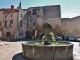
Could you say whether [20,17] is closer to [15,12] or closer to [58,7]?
[15,12]

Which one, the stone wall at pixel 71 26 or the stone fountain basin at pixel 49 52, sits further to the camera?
the stone wall at pixel 71 26

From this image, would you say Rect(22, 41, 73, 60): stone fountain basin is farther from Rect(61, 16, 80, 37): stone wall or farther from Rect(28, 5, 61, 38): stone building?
Rect(28, 5, 61, 38): stone building

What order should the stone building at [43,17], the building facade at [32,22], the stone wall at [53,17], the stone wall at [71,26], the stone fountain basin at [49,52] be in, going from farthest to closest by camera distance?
the stone building at [43,17]
the stone wall at [53,17]
the stone wall at [71,26]
the building facade at [32,22]
the stone fountain basin at [49,52]

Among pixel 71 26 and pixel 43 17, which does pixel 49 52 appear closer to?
pixel 71 26

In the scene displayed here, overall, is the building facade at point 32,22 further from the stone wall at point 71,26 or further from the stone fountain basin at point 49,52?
the stone fountain basin at point 49,52

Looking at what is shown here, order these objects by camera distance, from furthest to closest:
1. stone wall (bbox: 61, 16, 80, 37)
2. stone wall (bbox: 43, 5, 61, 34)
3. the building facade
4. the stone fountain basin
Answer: stone wall (bbox: 43, 5, 61, 34) < stone wall (bbox: 61, 16, 80, 37) < the building facade < the stone fountain basin

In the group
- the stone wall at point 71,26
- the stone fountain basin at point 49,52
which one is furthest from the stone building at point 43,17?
the stone fountain basin at point 49,52

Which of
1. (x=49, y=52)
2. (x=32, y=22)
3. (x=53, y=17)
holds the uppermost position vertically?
(x=53, y=17)

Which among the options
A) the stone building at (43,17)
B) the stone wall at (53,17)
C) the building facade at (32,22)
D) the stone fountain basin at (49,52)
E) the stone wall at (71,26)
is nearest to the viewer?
the stone fountain basin at (49,52)

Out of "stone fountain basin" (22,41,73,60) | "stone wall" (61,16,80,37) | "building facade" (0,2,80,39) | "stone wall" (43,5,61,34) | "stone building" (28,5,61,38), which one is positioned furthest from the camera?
"stone building" (28,5,61,38)

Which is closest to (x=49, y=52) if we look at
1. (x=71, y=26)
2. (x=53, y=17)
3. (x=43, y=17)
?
(x=71, y=26)

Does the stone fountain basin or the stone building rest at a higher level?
the stone building

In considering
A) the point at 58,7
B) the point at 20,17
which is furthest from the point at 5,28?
the point at 58,7

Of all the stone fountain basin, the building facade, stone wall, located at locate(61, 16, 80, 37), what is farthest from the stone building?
the stone fountain basin
